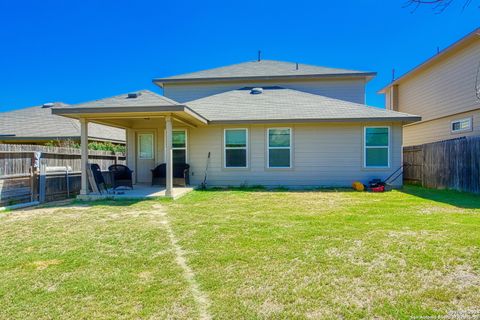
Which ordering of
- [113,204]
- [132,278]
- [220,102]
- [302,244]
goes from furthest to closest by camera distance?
[220,102], [113,204], [302,244], [132,278]

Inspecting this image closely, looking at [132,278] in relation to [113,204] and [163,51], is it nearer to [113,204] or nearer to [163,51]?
[113,204]

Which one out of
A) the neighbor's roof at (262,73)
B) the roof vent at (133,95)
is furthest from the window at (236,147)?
the neighbor's roof at (262,73)

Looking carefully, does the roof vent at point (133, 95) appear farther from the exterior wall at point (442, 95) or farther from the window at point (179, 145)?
the exterior wall at point (442, 95)

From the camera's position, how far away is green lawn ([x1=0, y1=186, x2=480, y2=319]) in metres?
2.68

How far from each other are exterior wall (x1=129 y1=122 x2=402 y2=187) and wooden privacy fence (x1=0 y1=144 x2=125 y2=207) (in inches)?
150

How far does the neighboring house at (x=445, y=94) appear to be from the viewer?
1203cm

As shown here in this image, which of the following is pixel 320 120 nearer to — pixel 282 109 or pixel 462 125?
pixel 282 109

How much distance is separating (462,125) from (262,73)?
9.02 meters

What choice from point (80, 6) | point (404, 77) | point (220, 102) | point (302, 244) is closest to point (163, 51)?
point (80, 6)

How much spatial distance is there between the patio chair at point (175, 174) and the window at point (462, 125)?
11213 mm

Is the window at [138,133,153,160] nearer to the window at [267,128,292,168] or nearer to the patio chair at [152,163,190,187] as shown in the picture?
the patio chair at [152,163,190,187]

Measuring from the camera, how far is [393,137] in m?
11.0

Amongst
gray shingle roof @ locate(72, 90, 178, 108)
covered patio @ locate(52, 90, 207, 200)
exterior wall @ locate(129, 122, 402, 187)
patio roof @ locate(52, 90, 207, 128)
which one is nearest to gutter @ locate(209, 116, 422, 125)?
exterior wall @ locate(129, 122, 402, 187)

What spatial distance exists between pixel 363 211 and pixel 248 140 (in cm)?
554
